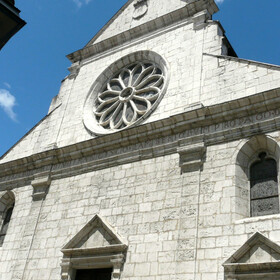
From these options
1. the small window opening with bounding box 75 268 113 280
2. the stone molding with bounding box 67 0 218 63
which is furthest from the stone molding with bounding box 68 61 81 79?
the small window opening with bounding box 75 268 113 280

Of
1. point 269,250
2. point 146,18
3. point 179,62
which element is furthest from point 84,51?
point 269,250

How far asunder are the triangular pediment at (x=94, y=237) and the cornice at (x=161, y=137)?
1.78 m

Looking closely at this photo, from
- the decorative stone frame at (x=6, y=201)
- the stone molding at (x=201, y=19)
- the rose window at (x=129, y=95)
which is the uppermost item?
the stone molding at (x=201, y=19)

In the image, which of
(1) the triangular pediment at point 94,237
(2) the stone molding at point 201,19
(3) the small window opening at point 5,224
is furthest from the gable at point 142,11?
(1) the triangular pediment at point 94,237

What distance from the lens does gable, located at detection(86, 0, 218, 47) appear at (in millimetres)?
12398

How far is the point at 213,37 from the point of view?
1132cm

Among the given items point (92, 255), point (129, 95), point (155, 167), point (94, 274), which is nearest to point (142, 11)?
point (129, 95)

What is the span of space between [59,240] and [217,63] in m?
6.36

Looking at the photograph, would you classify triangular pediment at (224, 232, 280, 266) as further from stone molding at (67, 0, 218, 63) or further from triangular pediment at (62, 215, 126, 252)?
stone molding at (67, 0, 218, 63)

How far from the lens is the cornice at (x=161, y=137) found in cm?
896

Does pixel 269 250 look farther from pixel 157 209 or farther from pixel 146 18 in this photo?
pixel 146 18

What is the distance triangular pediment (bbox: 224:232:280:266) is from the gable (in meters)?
7.62

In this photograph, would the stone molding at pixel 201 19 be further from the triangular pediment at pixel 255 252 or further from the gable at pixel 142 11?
the triangular pediment at pixel 255 252

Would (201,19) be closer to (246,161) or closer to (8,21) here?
(246,161)
